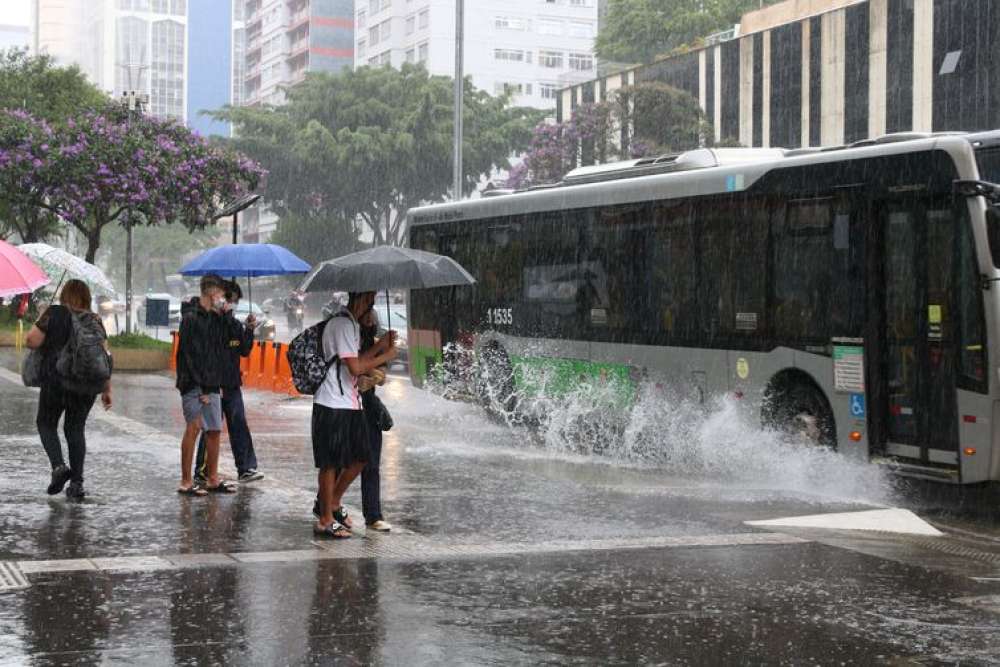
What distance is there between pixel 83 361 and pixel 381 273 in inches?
106

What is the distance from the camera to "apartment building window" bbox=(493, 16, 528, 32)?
10100cm

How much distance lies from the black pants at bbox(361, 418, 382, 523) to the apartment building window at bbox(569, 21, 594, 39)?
3806 inches

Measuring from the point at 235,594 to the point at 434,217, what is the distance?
486 inches

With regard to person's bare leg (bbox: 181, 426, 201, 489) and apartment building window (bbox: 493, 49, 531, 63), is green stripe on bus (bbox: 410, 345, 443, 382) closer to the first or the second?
Answer: person's bare leg (bbox: 181, 426, 201, 489)

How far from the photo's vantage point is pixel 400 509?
11203mm

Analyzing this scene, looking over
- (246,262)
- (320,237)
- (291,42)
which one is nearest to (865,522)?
(246,262)

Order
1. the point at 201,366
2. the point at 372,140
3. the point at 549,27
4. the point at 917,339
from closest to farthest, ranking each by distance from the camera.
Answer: the point at 201,366
the point at 917,339
the point at 372,140
the point at 549,27

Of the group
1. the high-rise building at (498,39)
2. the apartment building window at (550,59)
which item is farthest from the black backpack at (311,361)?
the apartment building window at (550,59)

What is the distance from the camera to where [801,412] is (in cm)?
1307

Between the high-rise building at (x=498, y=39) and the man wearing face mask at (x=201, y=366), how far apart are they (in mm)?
85340

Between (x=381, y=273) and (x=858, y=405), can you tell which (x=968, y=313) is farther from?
(x=381, y=273)

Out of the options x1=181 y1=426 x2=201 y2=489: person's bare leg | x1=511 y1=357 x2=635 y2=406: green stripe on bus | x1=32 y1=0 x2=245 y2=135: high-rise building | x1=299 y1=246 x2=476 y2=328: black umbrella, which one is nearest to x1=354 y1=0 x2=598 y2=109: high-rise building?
x1=32 y1=0 x2=245 y2=135: high-rise building

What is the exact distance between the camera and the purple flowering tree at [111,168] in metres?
30.1

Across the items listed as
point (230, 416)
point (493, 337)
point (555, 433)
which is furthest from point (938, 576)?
point (493, 337)
